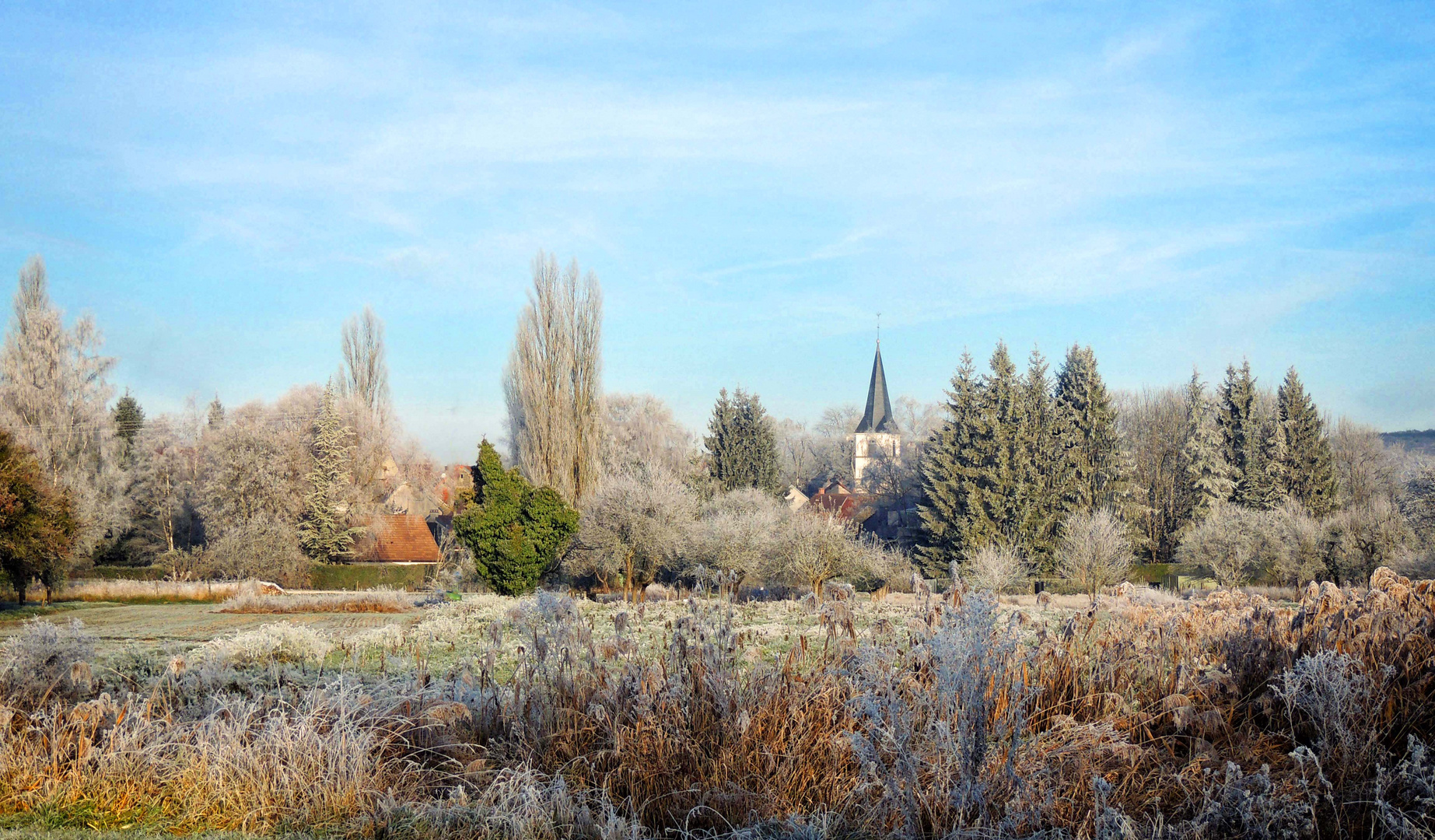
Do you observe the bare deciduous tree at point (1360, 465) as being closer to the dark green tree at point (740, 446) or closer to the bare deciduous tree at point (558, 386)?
the dark green tree at point (740, 446)

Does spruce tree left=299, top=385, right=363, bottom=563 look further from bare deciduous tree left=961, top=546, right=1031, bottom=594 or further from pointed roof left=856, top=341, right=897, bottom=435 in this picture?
pointed roof left=856, top=341, right=897, bottom=435

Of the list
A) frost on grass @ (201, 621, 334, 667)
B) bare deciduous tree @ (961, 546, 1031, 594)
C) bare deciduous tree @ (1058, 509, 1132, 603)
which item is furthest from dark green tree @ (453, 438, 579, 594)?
bare deciduous tree @ (1058, 509, 1132, 603)

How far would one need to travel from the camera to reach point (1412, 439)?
54.8 metres

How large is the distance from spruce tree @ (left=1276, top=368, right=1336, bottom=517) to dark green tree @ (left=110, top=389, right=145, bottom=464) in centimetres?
4518

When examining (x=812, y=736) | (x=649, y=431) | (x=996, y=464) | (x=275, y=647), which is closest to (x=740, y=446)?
(x=649, y=431)

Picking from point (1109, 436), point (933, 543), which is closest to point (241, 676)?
point (933, 543)

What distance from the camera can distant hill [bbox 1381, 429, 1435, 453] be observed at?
5131 centimetres

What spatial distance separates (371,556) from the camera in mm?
34406

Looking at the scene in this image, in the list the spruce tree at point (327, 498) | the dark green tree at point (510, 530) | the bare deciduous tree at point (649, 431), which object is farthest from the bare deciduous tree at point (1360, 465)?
the spruce tree at point (327, 498)

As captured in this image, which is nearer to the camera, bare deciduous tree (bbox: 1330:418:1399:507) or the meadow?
the meadow

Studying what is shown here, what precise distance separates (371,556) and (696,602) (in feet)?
105

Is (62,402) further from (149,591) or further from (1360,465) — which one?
(1360,465)

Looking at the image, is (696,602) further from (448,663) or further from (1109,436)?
(1109,436)

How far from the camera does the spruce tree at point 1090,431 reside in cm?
3400
